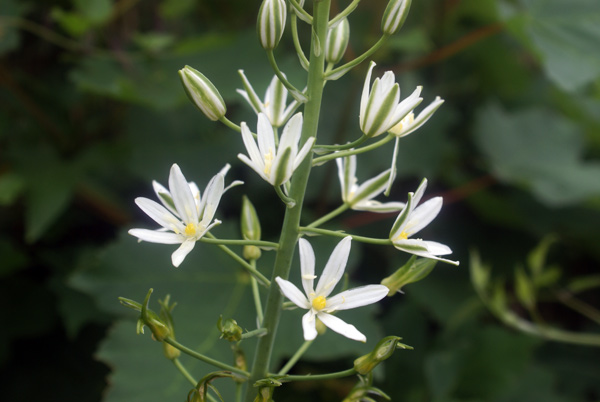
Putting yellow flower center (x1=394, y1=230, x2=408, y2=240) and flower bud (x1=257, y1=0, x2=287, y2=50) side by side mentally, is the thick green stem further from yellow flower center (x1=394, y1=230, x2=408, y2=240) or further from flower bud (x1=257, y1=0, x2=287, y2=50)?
yellow flower center (x1=394, y1=230, x2=408, y2=240)

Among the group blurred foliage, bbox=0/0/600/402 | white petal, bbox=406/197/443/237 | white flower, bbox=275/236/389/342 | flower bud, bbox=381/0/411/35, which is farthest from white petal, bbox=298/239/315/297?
blurred foliage, bbox=0/0/600/402

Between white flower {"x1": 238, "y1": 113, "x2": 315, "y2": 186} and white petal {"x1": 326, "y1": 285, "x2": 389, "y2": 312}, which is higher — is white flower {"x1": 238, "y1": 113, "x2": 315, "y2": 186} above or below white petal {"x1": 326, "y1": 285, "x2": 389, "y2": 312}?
above

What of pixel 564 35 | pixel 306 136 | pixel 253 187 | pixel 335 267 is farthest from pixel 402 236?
pixel 564 35

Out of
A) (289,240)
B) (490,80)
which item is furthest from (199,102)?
(490,80)

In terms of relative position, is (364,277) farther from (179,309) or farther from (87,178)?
(87,178)

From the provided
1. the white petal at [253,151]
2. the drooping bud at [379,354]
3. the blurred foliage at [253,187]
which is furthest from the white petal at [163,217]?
the blurred foliage at [253,187]

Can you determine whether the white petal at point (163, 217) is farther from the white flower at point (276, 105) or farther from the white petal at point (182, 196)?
the white flower at point (276, 105)
